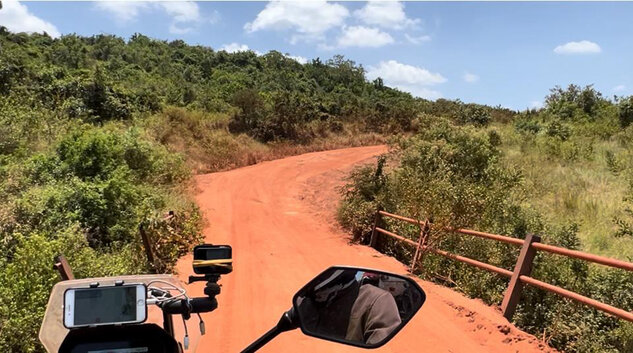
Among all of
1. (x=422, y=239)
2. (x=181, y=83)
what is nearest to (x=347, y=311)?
(x=422, y=239)

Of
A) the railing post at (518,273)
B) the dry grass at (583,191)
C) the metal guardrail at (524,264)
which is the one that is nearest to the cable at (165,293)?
the metal guardrail at (524,264)

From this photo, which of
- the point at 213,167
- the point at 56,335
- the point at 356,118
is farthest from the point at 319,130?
the point at 56,335

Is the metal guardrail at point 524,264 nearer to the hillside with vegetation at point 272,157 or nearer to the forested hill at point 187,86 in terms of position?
the hillside with vegetation at point 272,157

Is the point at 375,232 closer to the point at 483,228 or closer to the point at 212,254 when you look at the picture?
the point at 483,228

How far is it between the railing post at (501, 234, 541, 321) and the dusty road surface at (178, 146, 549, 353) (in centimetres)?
22

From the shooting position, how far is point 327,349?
19.5 feet

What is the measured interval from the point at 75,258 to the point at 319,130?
2449 centimetres

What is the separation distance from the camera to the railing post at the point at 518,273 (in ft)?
22.0

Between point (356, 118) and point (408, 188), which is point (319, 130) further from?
point (408, 188)

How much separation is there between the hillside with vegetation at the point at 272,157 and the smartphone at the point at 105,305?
3.85 meters

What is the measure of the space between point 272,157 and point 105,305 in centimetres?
2375

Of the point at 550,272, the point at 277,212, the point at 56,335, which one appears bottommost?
the point at 277,212

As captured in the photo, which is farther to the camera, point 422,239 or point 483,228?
point 483,228

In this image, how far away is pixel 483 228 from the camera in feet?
31.8
